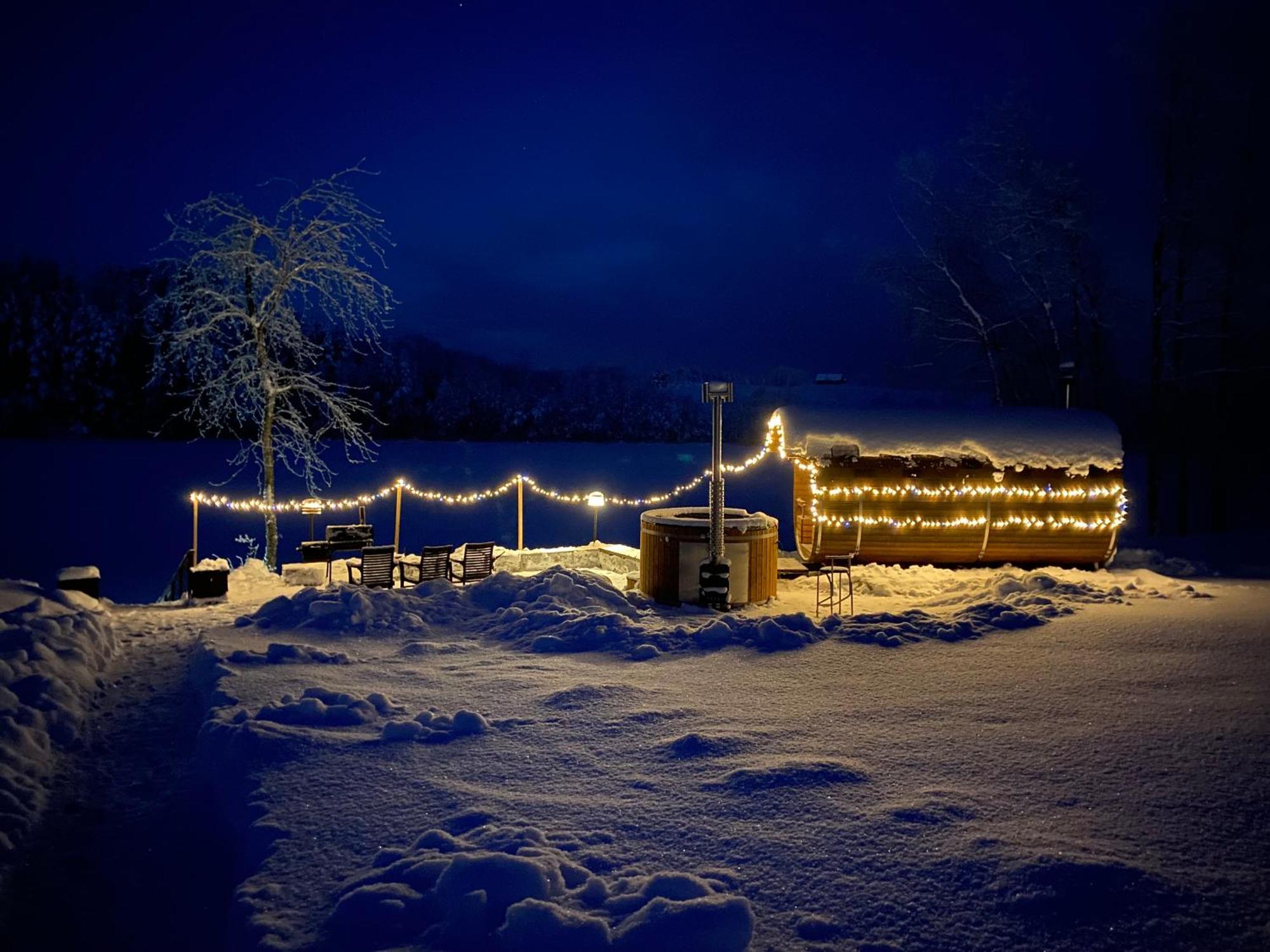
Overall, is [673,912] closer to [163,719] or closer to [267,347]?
[163,719]

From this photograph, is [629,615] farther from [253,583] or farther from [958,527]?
[253,583]

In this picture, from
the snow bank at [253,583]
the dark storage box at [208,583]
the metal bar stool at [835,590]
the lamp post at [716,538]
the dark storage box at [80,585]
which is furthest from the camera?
the snow bank at [253,583]

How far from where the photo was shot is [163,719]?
6.16 meters

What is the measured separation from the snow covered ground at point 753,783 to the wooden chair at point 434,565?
11.4 ft

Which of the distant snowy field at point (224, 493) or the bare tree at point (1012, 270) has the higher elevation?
the bare tree at point (1012, 270)

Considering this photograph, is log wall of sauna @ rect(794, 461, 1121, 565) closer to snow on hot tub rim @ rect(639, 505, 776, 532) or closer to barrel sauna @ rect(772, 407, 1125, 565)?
barrel sauna @ rect(772, 407, 1125, 565)

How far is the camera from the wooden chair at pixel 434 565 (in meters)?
11.7

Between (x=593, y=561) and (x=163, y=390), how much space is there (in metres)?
45.0

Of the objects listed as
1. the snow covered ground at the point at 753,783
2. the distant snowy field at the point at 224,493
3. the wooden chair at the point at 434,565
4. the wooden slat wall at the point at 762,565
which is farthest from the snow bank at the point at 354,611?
the distant snowy field at the point at 224,493

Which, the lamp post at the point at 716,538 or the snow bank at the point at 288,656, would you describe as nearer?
the snow bank at the point at 288,656

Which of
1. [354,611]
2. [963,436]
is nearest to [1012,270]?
[963,436]

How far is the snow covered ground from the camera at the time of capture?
314 centimetres

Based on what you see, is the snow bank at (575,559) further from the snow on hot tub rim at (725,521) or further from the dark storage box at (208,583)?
the dark storage box at (208,583)

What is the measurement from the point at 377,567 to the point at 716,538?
5.13 metres
